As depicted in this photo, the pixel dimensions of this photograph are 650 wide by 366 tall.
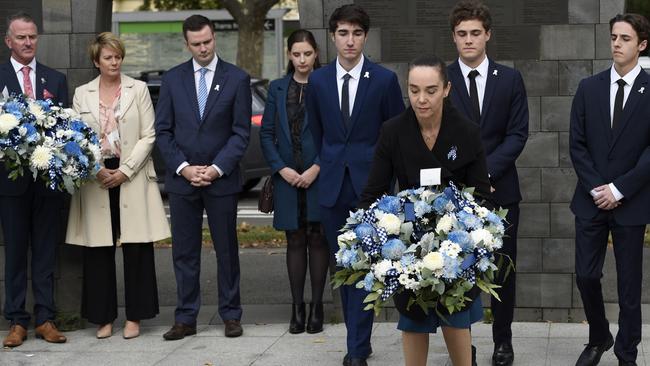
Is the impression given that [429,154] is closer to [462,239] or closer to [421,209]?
[421,209]

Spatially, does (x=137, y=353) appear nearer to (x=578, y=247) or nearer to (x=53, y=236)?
(x=53, y=236)

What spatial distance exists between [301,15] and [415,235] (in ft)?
12.7

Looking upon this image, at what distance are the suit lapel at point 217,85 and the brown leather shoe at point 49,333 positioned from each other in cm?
188

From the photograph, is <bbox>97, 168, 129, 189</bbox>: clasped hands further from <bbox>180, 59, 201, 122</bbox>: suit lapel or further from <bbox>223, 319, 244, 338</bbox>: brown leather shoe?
<bbox>223, 319, 244, 338</bbox>: brown leather shoe

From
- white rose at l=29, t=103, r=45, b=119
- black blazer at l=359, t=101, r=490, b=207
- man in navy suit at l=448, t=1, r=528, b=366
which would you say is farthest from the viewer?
white rose at l=29, t=103, r=45, b=119

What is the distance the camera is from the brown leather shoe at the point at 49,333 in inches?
379

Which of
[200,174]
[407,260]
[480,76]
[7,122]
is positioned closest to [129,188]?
[200,174]

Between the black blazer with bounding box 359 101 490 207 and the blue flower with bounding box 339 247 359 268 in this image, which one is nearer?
the blue flower with bounding box 339 247 359 268

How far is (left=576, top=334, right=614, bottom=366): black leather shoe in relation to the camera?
8.34 metres

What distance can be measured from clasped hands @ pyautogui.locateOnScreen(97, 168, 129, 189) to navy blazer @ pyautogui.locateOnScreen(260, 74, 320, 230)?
1032 mm

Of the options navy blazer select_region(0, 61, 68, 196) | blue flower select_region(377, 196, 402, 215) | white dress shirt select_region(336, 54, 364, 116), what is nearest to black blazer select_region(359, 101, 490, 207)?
blue flower select_region(377, 196, 402, 215)

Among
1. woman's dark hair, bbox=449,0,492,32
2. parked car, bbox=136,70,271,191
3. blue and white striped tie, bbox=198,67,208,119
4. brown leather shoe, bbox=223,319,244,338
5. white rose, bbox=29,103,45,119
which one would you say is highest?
woman's dark hair, bbox=449,0,492,32

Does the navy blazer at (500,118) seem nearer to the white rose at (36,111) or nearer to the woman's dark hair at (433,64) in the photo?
the woman's dark hair at (433,64)

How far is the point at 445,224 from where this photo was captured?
20.9 ft
